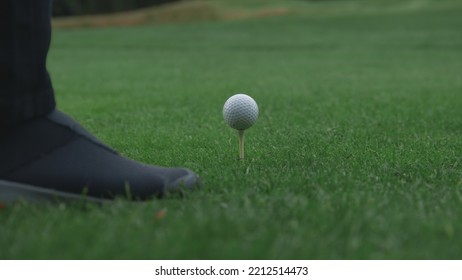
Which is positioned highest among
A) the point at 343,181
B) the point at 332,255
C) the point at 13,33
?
the point at 13,33

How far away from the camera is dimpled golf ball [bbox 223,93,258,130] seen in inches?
108

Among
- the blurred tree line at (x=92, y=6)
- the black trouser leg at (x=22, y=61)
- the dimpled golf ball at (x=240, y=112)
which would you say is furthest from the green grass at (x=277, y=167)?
the blurred tree line at (x=92, y=6)

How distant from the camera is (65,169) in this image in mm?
2020

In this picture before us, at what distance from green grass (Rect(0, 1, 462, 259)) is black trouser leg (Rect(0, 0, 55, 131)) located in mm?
305

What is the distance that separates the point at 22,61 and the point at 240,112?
1.03m

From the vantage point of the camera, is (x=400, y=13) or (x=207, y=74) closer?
(x=207, y=74)

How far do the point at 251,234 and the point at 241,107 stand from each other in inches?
45.2

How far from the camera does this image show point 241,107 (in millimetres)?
2744

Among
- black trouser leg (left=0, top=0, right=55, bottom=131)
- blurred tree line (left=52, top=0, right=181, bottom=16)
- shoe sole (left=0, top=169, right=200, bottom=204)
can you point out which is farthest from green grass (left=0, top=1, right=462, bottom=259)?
blurred tree line (left=52, top=0, right=181, bottom=16)

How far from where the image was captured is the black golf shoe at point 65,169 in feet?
6.49

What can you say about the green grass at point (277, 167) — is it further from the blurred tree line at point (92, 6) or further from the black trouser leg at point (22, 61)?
the blurred tree line at point (92, 6)

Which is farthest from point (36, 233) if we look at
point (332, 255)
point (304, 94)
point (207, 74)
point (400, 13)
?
point (400, 13)

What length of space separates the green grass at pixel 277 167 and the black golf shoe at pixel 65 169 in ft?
0.20

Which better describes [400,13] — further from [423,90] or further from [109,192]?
[109,192]
